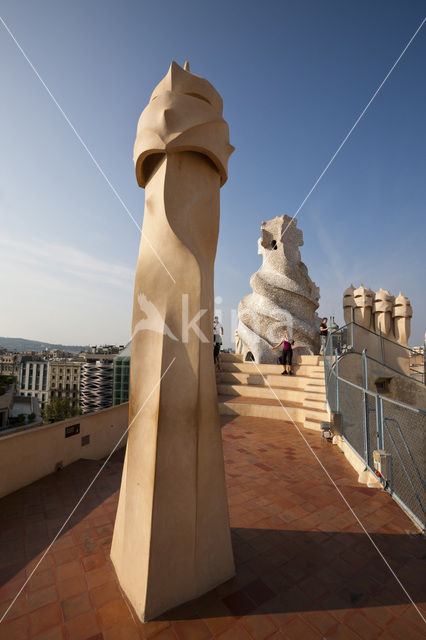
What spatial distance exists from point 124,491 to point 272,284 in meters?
12.6

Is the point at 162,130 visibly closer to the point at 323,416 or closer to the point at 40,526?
the point at 40,526

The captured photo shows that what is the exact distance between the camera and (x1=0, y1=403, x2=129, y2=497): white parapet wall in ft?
13.5

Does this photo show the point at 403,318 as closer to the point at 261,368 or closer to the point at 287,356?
the point at 287,356

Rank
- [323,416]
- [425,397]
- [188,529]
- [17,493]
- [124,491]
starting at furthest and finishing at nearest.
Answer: [425,397], [323,416], [17,493], [124,491], [188,529]

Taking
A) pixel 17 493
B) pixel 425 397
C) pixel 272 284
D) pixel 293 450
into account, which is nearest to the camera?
pixel 17 493

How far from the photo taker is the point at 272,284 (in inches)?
563

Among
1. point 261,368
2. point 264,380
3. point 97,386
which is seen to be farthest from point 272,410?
point 97,386

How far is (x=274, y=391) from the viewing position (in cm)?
979

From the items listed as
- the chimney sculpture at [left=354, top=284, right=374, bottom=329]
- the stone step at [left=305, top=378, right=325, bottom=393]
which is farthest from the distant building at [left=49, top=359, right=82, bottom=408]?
the stone step at [left=305, top=378, right=325, bottom=393]

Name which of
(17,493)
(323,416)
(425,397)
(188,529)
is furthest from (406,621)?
(425,397)

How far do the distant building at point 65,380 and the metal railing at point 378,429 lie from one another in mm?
68732

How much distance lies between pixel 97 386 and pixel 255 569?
61533 mm

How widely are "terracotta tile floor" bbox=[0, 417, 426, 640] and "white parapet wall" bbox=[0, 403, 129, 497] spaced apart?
0.23 metres

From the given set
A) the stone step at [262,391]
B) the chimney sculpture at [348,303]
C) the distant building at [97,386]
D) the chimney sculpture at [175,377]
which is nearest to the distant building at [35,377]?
the distant building at [97,386]
